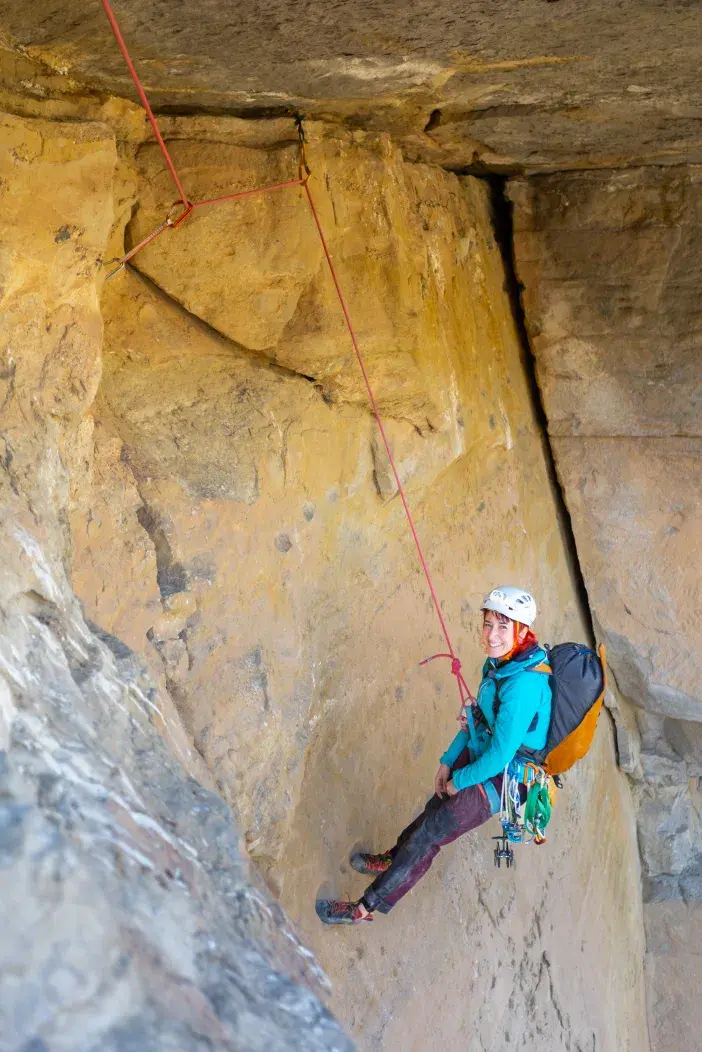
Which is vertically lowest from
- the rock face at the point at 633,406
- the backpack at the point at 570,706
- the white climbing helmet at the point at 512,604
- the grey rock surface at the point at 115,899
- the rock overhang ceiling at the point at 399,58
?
the grey rock surface at the point at 115,899

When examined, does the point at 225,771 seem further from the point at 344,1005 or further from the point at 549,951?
the point at 549,951

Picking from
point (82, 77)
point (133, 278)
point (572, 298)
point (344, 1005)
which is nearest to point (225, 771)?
point (344, 1005)

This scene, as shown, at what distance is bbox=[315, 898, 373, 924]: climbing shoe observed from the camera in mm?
2783

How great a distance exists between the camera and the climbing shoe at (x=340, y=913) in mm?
2783

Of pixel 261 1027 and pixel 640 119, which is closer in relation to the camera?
pixel 261 1027

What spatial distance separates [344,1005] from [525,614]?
1.22 m

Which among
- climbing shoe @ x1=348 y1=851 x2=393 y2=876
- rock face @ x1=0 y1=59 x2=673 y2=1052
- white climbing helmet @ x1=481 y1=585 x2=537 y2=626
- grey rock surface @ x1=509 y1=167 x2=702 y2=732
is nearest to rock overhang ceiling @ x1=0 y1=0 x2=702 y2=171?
rock face @ x1=0 y1=59 x2=673 y2=1052

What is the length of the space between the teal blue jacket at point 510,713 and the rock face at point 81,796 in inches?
31.3

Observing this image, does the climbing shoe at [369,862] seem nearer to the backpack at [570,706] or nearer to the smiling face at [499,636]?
the backpack at [570,706]

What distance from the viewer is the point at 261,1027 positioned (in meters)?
1.09

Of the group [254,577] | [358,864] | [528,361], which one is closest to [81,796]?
[254,577]

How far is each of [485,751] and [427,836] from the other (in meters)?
0.38

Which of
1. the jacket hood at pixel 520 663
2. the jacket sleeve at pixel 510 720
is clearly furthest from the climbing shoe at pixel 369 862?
the jacket hood at pixel 520 663

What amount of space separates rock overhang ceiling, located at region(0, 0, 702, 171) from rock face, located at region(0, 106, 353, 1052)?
0.75ft
